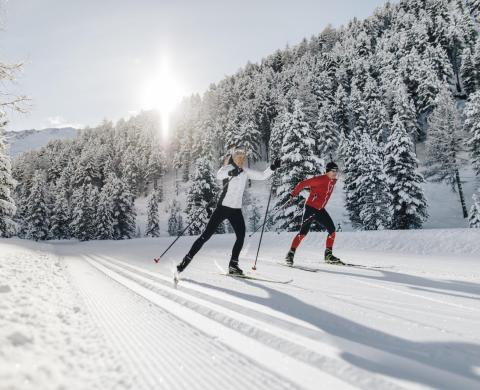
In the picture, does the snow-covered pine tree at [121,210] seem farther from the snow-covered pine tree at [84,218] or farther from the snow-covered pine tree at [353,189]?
the snow-covered pine tree at [353,189]

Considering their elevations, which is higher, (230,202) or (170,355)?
(230,202)

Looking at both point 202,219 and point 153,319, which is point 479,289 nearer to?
point 153,319

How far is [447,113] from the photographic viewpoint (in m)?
44.4

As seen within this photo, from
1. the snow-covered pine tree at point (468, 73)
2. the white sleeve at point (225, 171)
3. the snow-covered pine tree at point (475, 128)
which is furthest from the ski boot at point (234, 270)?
the snow-covered pine tree at point (468, 73)

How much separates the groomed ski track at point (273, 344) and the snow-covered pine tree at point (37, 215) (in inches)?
2490

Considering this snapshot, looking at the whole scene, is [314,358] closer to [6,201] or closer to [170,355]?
[170,355]

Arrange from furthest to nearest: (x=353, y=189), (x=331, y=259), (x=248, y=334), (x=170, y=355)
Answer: (x=353, y=189), (x=331, y=259), (x=248, y=334), (x=170, y=355)

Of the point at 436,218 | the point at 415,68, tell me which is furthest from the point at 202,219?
the point at 415,68

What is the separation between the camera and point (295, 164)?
26.4 m

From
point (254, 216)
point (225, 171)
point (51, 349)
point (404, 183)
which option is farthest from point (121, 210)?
point (51, 349)

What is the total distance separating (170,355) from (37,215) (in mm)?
66491

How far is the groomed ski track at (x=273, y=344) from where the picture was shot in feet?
6.66

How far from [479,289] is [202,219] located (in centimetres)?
3362

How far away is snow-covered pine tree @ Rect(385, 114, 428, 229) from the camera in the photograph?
31594mm
